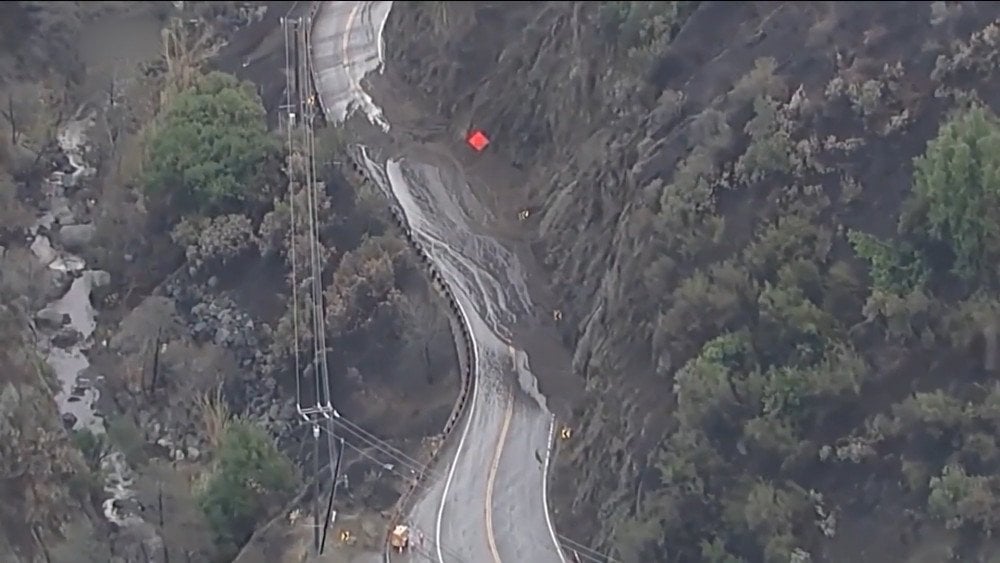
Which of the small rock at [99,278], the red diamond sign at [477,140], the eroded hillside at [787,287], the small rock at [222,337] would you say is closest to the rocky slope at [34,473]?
the small rock at [222,337]

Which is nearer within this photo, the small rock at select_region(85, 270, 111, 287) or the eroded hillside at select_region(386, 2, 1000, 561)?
the eroded hillside at select_region(386, 2, 1000, 561)

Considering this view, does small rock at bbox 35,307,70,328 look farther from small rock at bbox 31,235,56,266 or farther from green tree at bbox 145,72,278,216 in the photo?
green tree at bbox 145,72,278,216

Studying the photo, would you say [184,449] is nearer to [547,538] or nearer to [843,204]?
[547,538]

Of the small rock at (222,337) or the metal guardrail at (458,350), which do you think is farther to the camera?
the small rock at (222,337)

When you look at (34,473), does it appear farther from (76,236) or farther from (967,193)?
(967,193)

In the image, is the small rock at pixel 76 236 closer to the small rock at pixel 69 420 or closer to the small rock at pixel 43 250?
the small rock at pixel 43 250

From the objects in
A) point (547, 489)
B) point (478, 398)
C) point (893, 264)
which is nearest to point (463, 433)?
point (478, 398)

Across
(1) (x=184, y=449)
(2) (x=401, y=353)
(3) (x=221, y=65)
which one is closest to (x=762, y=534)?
(2) (x=401, y=353)

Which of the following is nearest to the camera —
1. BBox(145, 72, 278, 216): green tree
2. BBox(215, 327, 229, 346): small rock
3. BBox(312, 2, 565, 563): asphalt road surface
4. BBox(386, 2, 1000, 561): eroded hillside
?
BBox(386, 2, 1000, 561): eroded hillside

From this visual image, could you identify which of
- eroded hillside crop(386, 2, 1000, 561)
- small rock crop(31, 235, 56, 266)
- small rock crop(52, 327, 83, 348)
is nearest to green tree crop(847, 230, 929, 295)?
eroded hillside crop(386, 2, 1000, 561)
